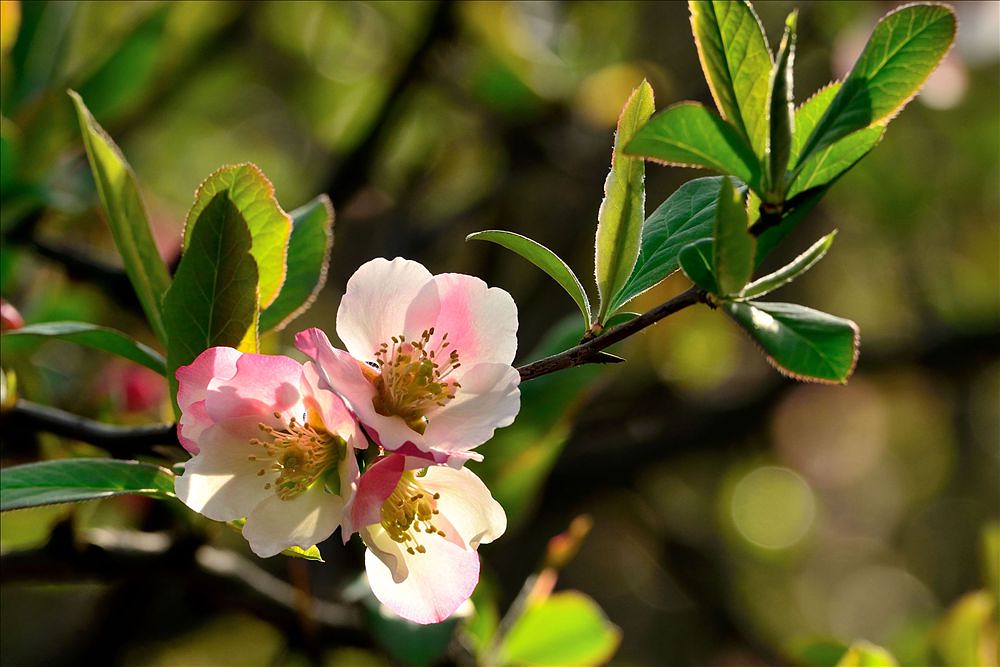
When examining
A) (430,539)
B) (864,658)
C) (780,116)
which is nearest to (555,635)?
(864,658)

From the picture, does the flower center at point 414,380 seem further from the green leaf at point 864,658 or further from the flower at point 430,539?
the green leaf at point 864,658

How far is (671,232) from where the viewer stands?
60 cm

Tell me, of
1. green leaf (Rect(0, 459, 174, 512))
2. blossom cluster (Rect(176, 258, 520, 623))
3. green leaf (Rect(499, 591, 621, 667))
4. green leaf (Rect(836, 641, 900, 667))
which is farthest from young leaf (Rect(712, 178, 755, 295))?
green leaf (Rect(499, 591, 621, 667))

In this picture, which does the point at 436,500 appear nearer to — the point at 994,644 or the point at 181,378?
the point at 181,378

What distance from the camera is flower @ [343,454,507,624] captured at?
1.93 ft

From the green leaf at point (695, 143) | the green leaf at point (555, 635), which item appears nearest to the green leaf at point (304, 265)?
the green leaf at point (695, 143)

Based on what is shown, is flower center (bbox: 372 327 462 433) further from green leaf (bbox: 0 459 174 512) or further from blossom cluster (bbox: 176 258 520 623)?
green leaf (bbox: 0 459 174 512)

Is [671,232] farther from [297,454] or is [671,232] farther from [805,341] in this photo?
[297,454]

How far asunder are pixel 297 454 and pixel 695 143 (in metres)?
0.30

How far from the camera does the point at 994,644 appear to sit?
3.73ft

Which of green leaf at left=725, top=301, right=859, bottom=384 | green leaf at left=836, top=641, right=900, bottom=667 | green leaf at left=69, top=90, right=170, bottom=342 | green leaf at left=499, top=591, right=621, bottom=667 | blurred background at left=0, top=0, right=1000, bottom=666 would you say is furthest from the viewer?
blurred background at left=0, top=0, right=1000, bottom=666

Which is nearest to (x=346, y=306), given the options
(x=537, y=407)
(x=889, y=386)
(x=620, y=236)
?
(x=620, y=236)

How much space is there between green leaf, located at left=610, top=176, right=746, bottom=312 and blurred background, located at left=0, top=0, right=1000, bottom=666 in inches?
18.3

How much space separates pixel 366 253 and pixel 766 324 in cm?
169
